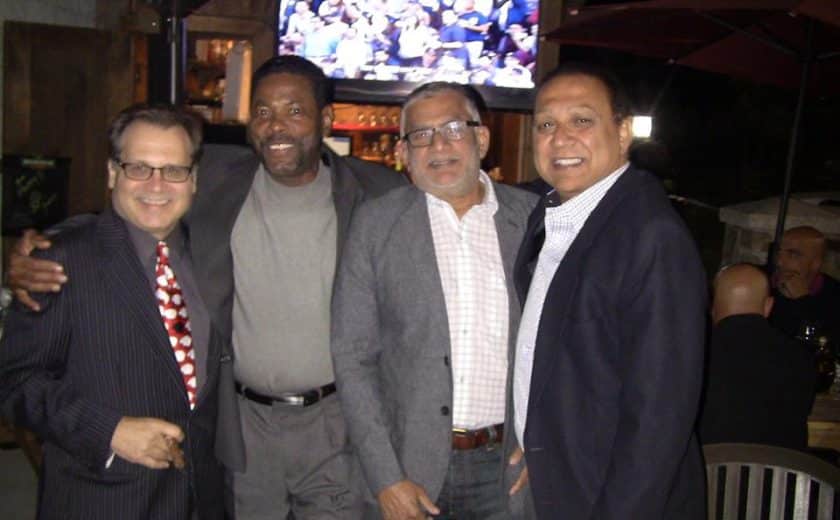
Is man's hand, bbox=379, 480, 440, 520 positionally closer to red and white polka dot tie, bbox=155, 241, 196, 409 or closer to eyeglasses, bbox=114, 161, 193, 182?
red and white polka dot tie, bbox=155, 241, 196, 409

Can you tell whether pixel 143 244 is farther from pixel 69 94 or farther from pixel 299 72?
pixel 69 94

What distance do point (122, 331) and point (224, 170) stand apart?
968 mm

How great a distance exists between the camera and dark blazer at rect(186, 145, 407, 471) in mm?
2539

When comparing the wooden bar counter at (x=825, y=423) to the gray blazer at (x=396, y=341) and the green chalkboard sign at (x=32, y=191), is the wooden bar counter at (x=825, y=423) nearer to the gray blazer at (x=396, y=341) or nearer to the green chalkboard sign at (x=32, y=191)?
the gray blazer at (x=396, y=341)

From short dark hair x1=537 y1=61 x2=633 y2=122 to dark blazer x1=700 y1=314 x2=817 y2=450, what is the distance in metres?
1.40

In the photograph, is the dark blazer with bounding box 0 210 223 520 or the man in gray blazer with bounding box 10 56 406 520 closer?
the dark blazer with bounding box 0 210 223 520

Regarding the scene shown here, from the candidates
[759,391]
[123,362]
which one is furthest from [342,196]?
[759,391]

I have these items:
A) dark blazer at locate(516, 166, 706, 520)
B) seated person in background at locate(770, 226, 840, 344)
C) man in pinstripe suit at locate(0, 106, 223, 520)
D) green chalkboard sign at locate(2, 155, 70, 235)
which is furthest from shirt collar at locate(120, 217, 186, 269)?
seated person in background at locate(770, 226, 840, 344)

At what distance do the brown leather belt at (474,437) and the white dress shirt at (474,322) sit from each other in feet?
0.05

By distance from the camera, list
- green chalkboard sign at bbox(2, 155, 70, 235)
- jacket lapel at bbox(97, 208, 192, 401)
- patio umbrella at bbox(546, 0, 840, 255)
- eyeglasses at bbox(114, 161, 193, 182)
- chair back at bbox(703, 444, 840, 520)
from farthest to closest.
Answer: patio umbrella at bbox(546, 0, 840, 255)
green chalkboard sign at bbox(2, 155, 70, 235)
chair back at bbox(703, 444, 840, 520)
eyeglasses at bbox(114, 161, 193, 182)
jacket lapel at bbox(97, 208, 192, 401)

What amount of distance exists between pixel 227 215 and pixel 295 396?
638 mm

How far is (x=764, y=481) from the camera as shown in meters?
2.42

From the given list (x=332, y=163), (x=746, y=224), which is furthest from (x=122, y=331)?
(x=746, y=224)

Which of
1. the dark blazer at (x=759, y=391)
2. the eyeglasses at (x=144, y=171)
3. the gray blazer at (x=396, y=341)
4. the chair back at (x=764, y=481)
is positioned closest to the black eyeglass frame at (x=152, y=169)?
the eyeglasses at (x=144, y=171)
